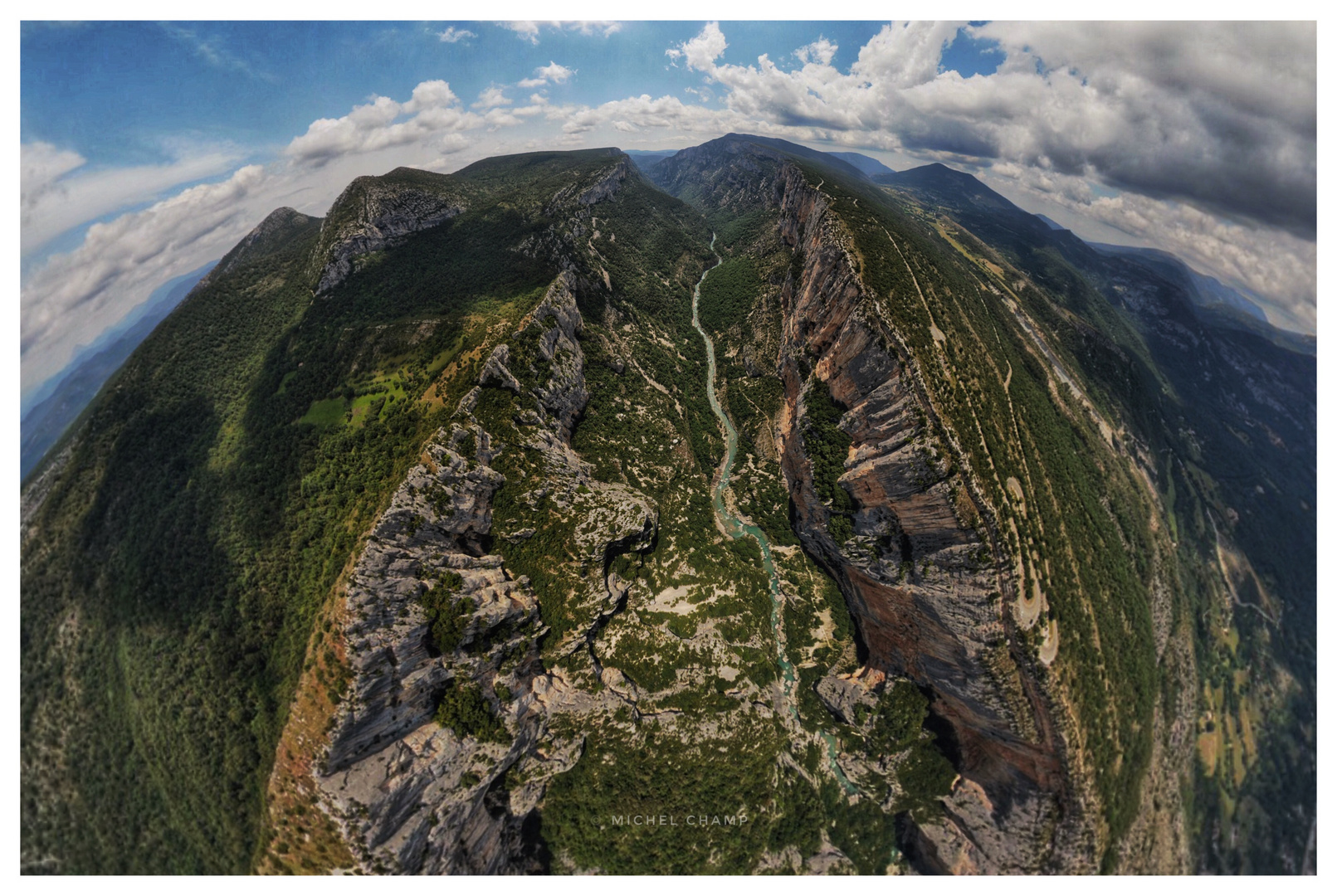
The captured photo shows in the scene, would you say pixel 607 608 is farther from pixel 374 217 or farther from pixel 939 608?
pixel 374 217

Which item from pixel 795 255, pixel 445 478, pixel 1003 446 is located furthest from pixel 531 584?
pixel 795 255

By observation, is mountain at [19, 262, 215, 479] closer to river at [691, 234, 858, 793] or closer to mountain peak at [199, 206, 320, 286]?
mountain peak at [199, 206, 320, 286]

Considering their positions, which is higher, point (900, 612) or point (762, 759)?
point (900, 612)

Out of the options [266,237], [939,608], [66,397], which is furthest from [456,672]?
[66,397]

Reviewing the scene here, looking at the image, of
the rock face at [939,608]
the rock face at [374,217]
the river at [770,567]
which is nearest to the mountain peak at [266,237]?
the rock face at [374,217]

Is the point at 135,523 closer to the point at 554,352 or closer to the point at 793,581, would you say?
the point at 554,352

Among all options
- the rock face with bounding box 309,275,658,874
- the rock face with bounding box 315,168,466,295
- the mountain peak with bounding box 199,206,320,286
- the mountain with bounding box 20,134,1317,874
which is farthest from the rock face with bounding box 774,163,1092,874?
the mountain peak with bounding box 199,206,320,286
